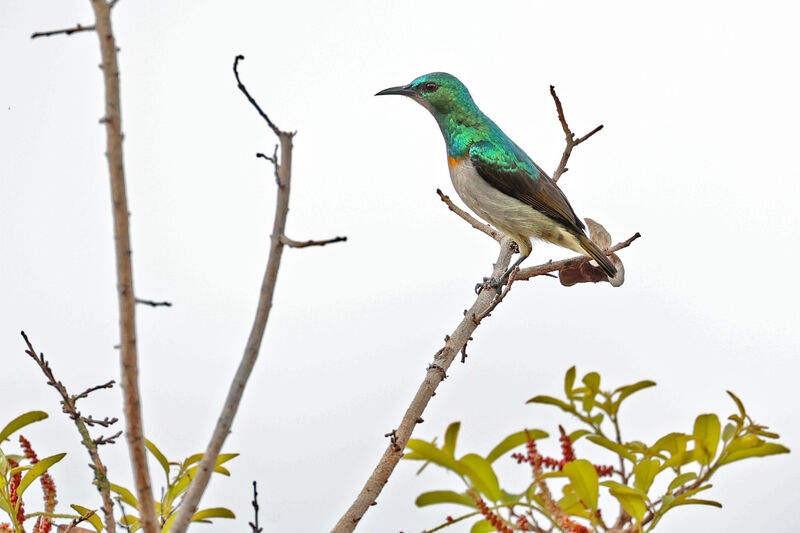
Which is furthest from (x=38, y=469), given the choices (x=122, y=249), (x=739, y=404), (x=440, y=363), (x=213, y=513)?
(x=739, y=404)

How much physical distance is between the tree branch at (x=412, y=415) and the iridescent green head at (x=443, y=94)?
1.48 metres

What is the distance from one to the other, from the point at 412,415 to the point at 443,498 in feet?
2.17

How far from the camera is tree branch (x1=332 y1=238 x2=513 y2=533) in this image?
170cm

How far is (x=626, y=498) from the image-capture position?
1.31m

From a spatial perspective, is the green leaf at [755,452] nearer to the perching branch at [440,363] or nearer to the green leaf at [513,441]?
the green leaf at [513,441]

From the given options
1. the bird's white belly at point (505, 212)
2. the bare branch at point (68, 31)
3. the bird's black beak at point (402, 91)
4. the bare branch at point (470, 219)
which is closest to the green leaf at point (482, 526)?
the bare branch at point (68, 31)

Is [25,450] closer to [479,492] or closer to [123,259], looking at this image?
[123,259]

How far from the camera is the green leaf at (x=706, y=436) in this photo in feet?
4.55

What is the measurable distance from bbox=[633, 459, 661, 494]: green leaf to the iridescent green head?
2.66 metres

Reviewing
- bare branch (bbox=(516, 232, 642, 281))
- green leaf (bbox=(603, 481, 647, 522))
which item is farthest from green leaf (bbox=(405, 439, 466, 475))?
bare branch (bbox=(516, 232, 642, 281))

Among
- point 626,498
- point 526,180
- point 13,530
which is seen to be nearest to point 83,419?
point 13,530

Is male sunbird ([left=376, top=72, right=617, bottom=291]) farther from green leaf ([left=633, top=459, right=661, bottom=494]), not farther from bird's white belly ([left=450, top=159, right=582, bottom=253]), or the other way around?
green leaf ([left=633, top=459, right=661, bottom=494])

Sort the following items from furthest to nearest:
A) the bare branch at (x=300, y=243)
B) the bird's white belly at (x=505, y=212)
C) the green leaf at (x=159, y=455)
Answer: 1. the bird's white belly at (x=505, y=212)
2. the green leaf at (x=159, y=455)
3. the bare branch at (x=300, y=243)

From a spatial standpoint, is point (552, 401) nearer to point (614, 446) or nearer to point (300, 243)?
point (614, 446)
